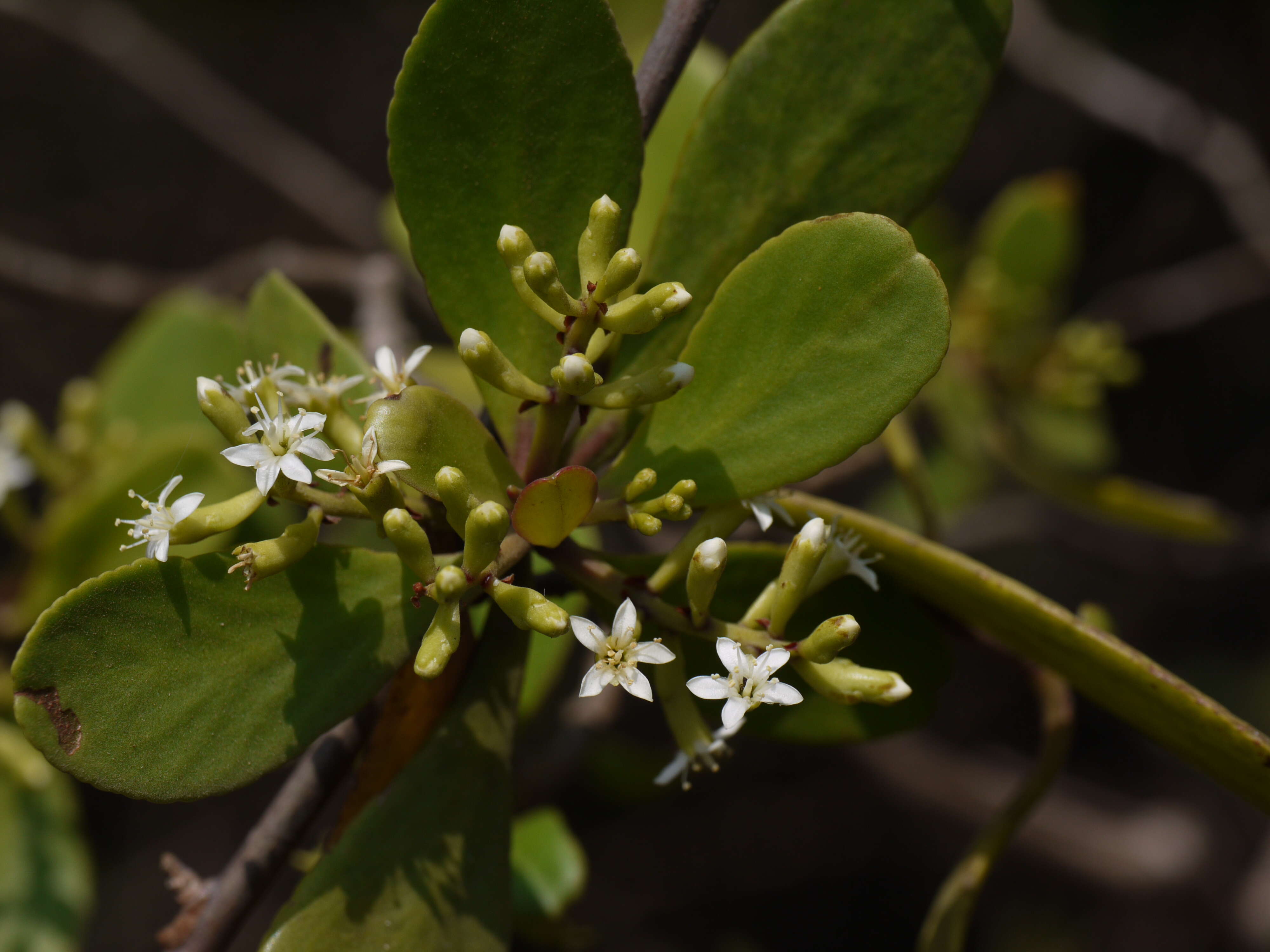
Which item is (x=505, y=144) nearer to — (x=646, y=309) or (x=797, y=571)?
(x=646, y=309)

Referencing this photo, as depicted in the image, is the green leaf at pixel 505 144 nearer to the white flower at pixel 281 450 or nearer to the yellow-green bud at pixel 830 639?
the white flower at pixel 281 450

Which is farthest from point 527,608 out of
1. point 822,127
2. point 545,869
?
point 545,869

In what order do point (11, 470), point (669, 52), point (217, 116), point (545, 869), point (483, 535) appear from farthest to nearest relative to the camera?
1. point (217, 116)
2. point (11, 470)
3. point (545, 869)
4. point (669, 52)
5. point (483, 535)

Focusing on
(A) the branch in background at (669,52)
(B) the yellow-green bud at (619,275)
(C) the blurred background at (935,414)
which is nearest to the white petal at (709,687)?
(B) the yellow-green bud at (619,275)

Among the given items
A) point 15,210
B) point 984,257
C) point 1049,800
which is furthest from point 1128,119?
point 15,210

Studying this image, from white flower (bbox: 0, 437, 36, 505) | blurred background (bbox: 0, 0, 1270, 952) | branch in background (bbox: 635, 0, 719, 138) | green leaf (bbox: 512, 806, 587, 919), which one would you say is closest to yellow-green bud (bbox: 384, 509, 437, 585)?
branch in background (bbox: 635, 0, 719, 138)

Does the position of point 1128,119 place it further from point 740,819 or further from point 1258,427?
point 740,819
